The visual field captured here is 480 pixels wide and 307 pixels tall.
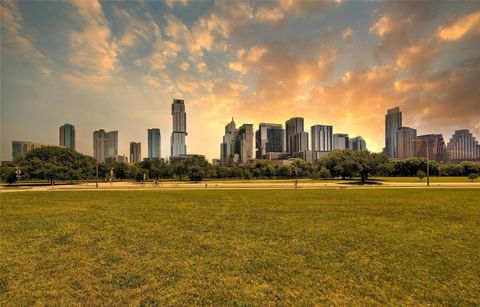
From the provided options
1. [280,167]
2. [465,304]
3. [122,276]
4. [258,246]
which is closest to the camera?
[465,304]

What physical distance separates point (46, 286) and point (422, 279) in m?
10.5

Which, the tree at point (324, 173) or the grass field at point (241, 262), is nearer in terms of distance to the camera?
the grass field at point (241, 262)

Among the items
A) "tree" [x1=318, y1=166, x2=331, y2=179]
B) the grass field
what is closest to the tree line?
"tree" [x1=318, y1=166, x2=331, y2=179]

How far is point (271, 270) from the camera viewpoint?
7141 millimetres

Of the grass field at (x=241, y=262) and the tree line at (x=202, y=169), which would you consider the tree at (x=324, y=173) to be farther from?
the grass field at (x=241, y=262)

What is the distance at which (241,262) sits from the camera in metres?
7.74

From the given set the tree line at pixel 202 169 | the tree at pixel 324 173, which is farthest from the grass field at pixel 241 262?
the tree at pixel 324 173

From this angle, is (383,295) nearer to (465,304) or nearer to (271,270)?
(465,304)

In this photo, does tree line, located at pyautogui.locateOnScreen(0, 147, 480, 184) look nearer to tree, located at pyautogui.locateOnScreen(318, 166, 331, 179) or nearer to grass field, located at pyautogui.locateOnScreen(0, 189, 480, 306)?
tree, located at pyautogui.locateOnScreen(318, 166, 331, 179)

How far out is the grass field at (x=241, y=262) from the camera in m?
5.75

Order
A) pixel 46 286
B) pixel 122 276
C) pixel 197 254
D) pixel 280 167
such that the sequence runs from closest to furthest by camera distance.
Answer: pixel 46 286
pixel 122 276
pixel 197 254
pixel 280 167

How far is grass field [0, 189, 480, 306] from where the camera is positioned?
18.9ft

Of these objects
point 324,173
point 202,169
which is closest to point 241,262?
point 202,169

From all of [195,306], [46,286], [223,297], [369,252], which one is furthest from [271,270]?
[46,286]
